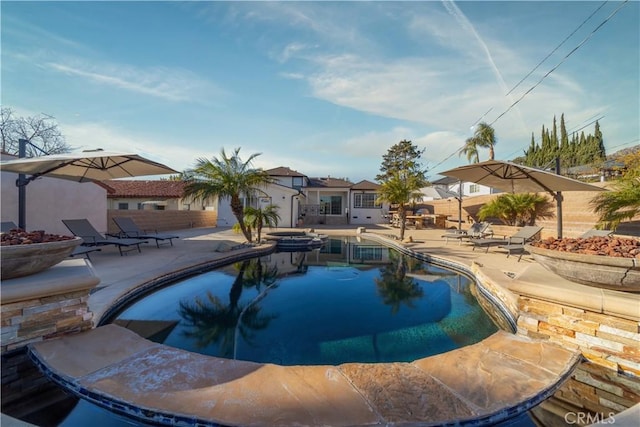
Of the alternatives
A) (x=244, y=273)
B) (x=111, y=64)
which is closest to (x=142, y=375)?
(x=244, y=273)

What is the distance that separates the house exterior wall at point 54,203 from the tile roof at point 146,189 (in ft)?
48.6

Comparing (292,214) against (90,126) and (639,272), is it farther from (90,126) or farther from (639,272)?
(639,272)

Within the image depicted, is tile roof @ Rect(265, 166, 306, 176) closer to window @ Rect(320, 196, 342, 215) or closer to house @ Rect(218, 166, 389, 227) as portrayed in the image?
house @ Rect(218, 166, 389, 227)

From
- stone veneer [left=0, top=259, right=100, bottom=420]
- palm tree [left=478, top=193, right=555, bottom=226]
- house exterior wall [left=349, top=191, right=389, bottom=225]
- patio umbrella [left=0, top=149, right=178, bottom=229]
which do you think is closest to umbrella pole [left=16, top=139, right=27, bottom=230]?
patio umbrella [left=0, top=149, right=178, bottom=229]

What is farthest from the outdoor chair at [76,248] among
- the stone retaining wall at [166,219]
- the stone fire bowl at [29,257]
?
the stone retaining wall at [166,219]

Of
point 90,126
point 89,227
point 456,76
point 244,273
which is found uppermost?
point 456,76

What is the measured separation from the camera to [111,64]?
10555 mm

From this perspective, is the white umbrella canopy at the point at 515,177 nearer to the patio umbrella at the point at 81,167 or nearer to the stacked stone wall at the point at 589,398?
the stacked stone wall at the point at 589,398

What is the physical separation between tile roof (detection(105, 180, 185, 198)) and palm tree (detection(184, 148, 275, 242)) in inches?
744

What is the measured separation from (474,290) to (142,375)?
25.0 feet

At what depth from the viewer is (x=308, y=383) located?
117 inches

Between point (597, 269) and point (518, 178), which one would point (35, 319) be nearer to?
point (597, 269)

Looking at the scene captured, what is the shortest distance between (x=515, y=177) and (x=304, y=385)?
1030 cm

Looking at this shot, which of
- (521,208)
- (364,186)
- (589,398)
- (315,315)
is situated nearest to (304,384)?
(589,398)
